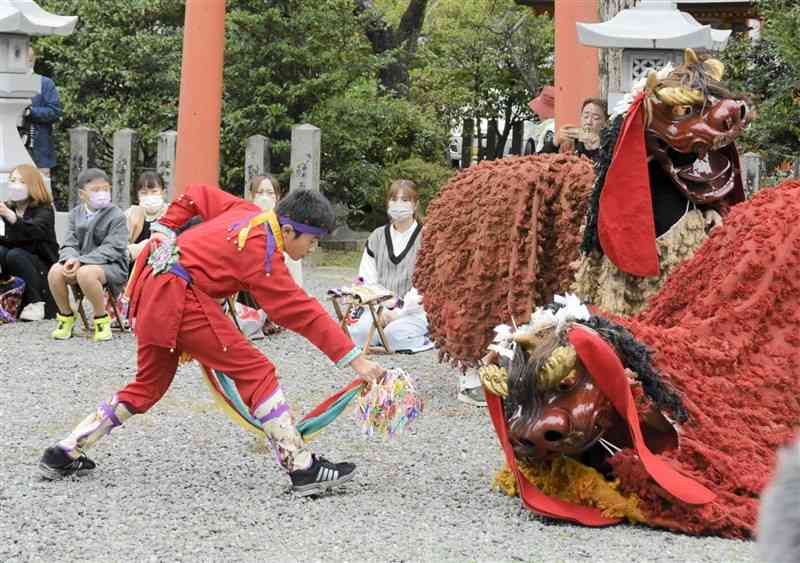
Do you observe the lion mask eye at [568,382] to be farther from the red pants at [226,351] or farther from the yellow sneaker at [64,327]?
the yellow sneaker at [64,327]

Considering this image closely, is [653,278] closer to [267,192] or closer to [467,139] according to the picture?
[267,192]

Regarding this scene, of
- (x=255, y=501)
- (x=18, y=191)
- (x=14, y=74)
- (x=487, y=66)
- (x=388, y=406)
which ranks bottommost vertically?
(x=255, y=501)

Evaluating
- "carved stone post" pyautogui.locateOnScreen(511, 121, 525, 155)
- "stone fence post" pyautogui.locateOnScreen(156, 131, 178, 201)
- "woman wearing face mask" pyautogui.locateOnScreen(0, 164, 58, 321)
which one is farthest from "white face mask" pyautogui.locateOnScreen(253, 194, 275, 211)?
"carved stone post" pyautogui.locateOnScreen(511, 121, 525, 155)

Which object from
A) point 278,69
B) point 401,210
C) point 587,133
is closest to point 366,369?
point 587,133

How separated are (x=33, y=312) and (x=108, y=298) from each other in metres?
0.71

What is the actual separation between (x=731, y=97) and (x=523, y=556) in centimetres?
208

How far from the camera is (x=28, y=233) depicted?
29.2ft

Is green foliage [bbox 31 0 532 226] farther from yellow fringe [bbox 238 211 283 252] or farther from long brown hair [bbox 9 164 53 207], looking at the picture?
yellow fringe [bbox 238 211 283 252]

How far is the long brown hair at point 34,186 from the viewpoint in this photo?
8.91 meters

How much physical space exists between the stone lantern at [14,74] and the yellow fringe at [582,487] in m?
6.84

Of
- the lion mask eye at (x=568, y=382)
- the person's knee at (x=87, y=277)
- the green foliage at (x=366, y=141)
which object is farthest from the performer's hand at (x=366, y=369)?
the green foliage at (x=366, y=141)

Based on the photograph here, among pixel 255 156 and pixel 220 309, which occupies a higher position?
pixel 255 156

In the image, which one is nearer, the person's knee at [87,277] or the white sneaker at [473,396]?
the white sneaker at [473,396]

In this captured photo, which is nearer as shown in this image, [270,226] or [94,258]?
[270,226]
